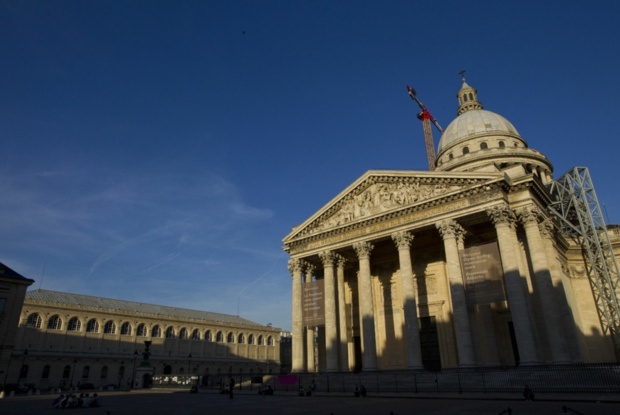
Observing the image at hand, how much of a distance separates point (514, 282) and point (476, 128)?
122 ft

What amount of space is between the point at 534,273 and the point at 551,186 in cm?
1584

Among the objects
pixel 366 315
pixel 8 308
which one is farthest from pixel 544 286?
pixel 8 308

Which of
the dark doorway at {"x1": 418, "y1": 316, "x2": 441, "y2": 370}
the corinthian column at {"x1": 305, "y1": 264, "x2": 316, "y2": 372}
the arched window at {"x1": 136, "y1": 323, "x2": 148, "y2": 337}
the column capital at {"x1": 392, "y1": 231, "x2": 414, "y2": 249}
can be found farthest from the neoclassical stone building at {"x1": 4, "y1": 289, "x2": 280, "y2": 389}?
the column capital at {"x1": 392, "y1": 231, "x2": 414, "y2": 249}

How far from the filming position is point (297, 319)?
38.0 metres

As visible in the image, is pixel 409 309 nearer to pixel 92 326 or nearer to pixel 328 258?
pixel 328 258

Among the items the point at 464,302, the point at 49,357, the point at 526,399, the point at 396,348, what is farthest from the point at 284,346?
the point at 526,399

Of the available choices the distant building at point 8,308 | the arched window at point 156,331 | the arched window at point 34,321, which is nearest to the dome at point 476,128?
the distant building at point 8,308

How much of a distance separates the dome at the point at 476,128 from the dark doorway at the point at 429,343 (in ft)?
102

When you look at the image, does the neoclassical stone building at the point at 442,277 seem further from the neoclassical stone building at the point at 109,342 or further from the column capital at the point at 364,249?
the neoclassical stone building at the point at 109,342

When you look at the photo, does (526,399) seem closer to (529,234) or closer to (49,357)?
(529,234)

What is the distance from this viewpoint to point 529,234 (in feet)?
92.7

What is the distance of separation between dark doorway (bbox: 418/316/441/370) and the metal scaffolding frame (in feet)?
43.8

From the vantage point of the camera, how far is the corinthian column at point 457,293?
2725cm

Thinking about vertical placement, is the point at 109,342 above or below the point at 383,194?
below
